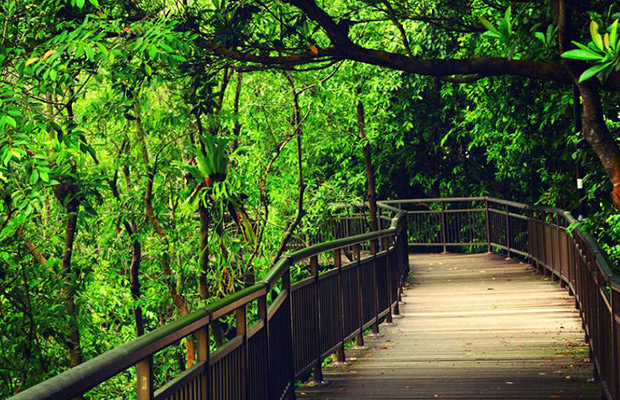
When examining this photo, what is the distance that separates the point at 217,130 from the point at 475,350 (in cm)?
503

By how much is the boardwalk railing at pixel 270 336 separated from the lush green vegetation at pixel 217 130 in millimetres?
1509

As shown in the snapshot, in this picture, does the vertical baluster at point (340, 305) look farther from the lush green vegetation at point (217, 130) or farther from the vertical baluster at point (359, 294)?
the lush green vegetation at point (217, 130)

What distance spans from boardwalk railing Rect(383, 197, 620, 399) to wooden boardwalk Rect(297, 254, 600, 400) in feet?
1.13

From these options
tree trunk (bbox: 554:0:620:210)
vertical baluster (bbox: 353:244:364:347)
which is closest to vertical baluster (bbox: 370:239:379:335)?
vertical baluster (bbox: 353:244:364:347)

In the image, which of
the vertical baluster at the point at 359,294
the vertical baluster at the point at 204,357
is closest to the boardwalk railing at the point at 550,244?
the vertical baluster at the point at 204,357

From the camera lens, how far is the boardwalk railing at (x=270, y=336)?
2.75 metres

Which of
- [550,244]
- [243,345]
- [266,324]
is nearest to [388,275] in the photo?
[550,244]

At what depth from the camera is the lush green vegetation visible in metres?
6.43

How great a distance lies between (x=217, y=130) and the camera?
11891 mm

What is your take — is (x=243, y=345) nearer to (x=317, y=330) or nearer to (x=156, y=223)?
(x=317, y=330)

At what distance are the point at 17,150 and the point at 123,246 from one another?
634cm

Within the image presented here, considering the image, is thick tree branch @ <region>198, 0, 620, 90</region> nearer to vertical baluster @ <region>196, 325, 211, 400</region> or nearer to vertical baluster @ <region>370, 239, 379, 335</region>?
vertical baluster @ <region>196, 325, 211, 400</region>

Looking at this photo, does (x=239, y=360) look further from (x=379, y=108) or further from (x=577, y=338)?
(x=379, y=108)

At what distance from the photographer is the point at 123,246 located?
11680 millimetres
